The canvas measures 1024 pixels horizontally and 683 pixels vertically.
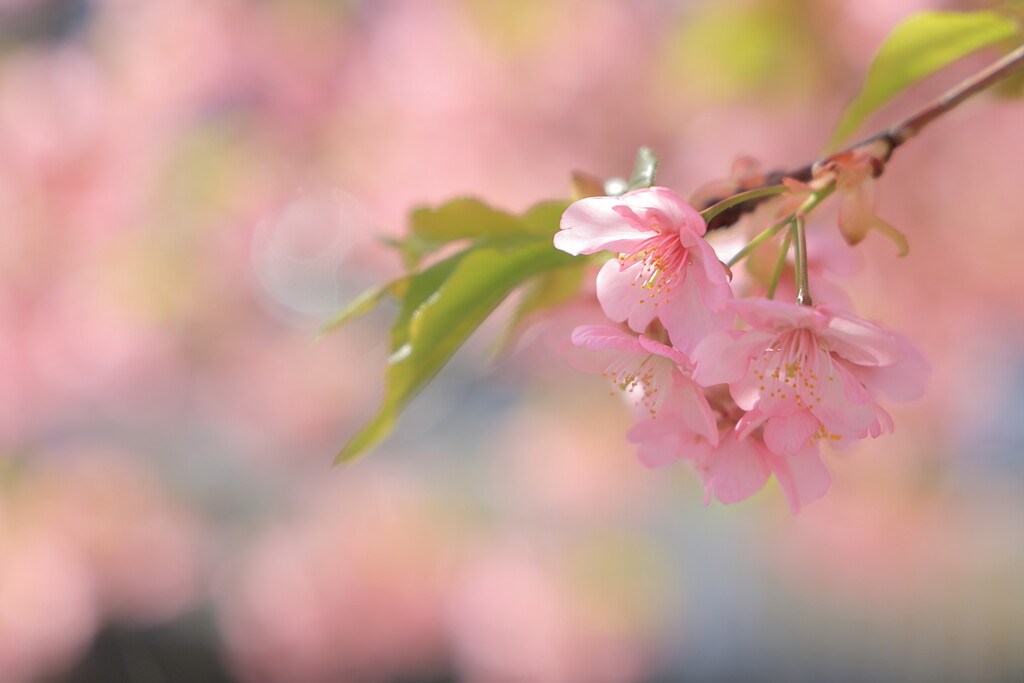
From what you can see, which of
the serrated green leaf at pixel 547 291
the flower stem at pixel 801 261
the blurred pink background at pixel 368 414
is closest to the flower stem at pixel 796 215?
the flower stem at pixel 801 261

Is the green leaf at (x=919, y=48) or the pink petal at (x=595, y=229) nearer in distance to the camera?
the pink petal at (x=595, y=229)

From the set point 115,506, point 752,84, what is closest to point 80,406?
point 115,506

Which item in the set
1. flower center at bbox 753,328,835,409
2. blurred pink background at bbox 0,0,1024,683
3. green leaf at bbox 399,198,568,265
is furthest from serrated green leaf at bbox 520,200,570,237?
blurred pink background at bbox 0,0,1024,683

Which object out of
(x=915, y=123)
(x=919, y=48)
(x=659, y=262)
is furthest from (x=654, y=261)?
(x=919, y=48)

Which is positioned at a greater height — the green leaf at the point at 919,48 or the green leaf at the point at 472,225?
the green leaf at the point at 919,48

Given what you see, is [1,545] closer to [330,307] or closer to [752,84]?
[330,307]

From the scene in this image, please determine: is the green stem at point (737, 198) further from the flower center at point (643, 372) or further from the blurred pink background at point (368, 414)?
the blurred pink background at point (368, 414)

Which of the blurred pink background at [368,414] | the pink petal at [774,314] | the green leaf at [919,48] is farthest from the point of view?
the blurred pink background at [368,414]
